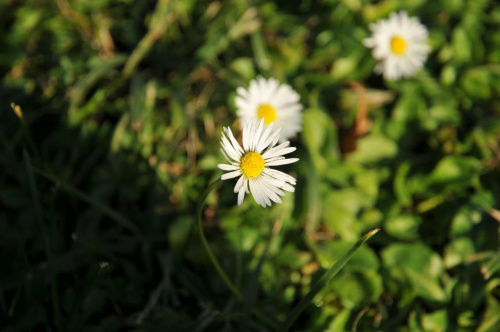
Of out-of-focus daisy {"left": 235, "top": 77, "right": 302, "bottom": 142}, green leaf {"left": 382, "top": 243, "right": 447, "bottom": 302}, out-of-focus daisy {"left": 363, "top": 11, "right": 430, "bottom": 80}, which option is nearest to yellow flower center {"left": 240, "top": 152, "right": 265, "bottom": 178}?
out-of-focus daisy {"left": 235, "top": 77, "right": 302, "bottom": 142}

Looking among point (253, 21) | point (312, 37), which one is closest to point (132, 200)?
point (253, 21)

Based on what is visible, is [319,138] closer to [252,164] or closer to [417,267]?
[417,267]

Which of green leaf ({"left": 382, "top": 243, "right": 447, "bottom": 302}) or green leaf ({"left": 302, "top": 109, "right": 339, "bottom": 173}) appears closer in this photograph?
green leaf ({"left": 382, "top": 243, "right": 447, "bottom": 302})

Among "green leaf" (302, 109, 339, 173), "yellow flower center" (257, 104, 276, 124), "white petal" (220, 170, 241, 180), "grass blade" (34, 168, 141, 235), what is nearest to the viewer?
"white petal" (220, 170, 241, 180)

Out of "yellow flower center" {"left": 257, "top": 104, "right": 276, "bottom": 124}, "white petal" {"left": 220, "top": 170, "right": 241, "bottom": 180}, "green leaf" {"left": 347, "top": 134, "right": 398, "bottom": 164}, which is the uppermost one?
"yellow flower center" {"left": 257, "top": 104, "right": 276, "bottom": 124}

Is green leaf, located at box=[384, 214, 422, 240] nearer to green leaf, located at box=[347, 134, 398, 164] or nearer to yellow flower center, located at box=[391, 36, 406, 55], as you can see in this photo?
green leaf, located at box=[347, 134, 398, 164]

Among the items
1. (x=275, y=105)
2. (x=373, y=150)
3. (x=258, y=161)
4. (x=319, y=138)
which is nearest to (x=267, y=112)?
(x=275, y=105)
